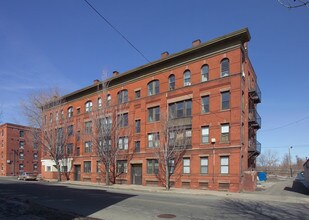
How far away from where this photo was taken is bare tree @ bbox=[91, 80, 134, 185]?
37.4 metres

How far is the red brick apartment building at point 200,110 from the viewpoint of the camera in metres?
29.0

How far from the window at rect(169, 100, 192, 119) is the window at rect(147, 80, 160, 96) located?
116 inches

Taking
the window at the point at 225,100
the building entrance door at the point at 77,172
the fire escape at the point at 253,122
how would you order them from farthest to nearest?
1. the building entrance door at the point at 77,172
2. the fire escape at the point at 253,122
3. the window at the point at 225,100

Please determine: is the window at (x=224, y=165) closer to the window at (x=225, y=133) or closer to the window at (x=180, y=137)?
the window at (x=225, y=133)

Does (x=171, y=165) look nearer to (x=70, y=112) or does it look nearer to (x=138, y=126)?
(x=138, y=126)

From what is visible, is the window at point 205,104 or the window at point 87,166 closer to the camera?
the window at point 205,104

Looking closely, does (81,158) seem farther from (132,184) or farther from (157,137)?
(157,137)

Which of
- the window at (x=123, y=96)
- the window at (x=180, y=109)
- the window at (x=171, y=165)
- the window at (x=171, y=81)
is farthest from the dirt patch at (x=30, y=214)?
the window at (x=123, y=96)

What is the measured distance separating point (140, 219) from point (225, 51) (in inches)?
851

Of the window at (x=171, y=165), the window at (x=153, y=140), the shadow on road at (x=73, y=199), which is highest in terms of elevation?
the window at (x=153, y=140)

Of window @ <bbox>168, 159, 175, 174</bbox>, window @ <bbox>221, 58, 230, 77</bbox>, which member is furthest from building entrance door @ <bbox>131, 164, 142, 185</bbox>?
window @ <bbox>221, 58, 230, 77</bbox>

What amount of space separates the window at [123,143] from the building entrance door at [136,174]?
266 cm

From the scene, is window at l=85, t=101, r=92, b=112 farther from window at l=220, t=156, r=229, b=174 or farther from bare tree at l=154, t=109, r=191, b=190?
window at l=220, t=156, r=229, b=174

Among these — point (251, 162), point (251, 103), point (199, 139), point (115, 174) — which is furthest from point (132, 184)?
point (251, 103)
